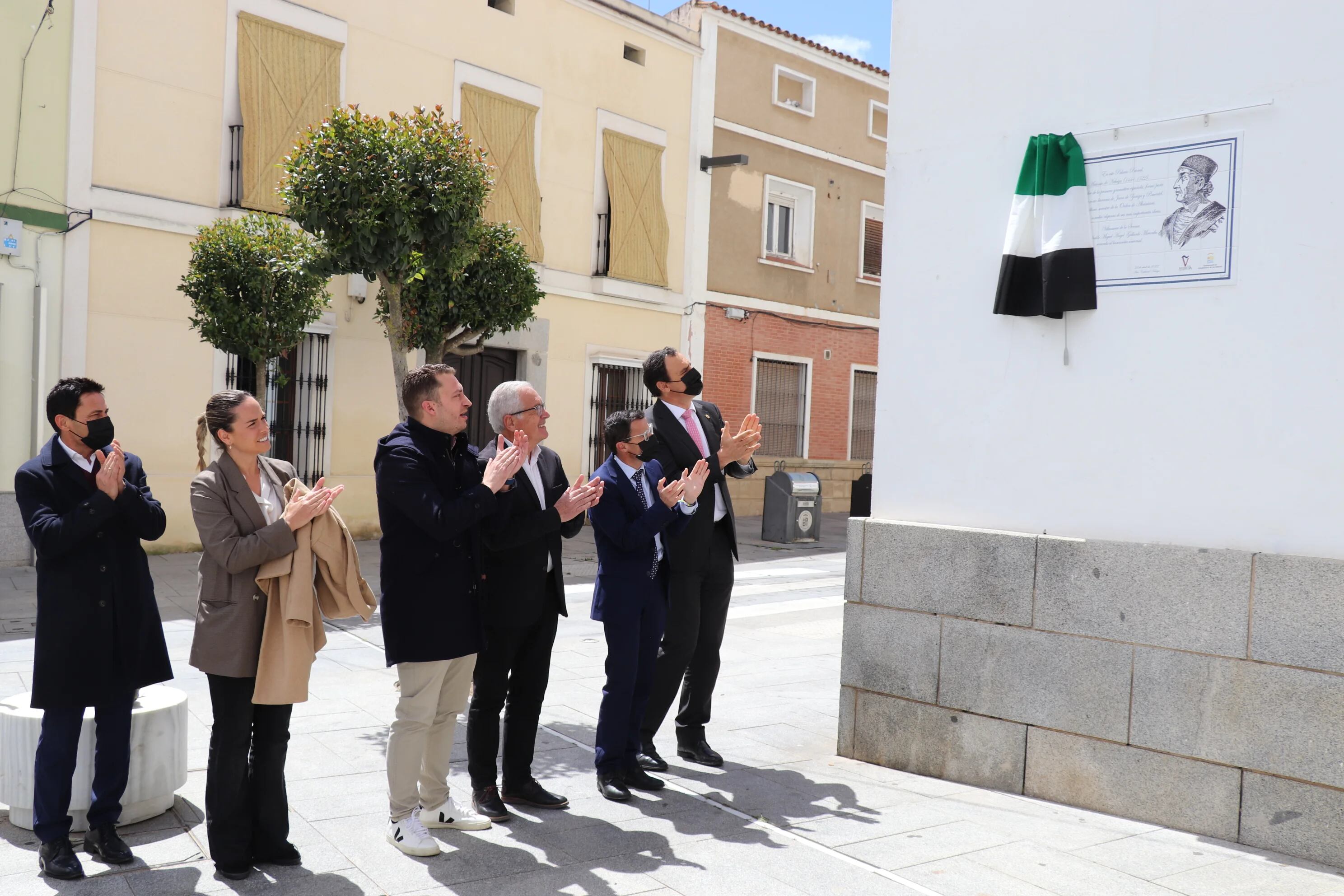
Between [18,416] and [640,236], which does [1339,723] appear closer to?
[18,416]

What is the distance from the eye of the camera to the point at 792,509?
15.7 m

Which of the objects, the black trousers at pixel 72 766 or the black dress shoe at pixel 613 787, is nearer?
the black trousers at pixel 72 766

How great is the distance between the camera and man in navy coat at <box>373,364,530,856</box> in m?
4.01

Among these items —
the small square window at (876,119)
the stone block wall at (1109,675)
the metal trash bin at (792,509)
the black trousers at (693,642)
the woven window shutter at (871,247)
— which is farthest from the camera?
the woven window shutter at (871,247)

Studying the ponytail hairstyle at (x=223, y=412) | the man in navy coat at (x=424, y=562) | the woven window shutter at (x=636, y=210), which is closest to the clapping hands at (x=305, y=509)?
the man in navy coat at (x=424, y=562)

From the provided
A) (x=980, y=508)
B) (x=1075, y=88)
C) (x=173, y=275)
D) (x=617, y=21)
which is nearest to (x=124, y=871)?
(x=980, y=508)

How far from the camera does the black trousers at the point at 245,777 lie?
3.83 m

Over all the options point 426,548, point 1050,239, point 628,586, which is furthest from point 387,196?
point 1050,239

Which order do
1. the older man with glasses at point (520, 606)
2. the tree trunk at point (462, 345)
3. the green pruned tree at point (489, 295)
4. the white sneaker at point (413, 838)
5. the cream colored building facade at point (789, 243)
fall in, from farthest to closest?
the cream colored building facade at point (789, 243) < the tree trunk at point (462, 345) < the green pruned tree at point (489, 295) < the older man with glasses at point (520, 606) < the white sneaker at point (413, 838)

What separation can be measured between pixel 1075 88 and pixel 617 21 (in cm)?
1306

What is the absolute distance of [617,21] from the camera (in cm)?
1689

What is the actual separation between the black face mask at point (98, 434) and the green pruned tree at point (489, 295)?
4493 mm

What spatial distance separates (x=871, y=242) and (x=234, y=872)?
19.5 metres

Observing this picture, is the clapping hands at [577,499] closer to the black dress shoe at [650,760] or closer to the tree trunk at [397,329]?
the black dress shoe at [650,760]
